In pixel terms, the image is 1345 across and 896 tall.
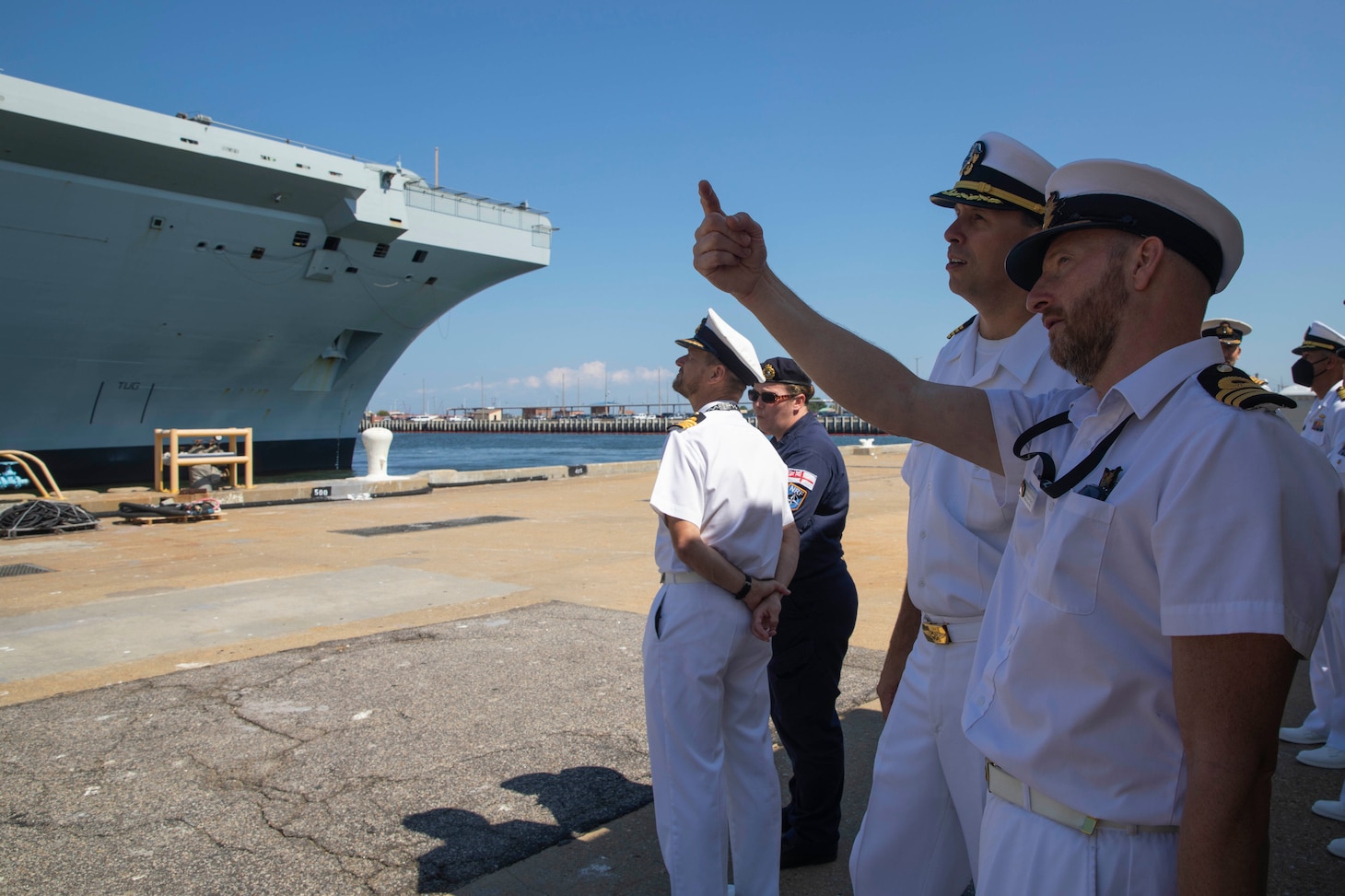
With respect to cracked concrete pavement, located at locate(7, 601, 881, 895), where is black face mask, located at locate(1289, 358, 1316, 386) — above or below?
above

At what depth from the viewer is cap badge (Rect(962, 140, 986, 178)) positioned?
2119mm

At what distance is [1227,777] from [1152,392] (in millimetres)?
528

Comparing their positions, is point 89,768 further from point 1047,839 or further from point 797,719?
point 1047,839

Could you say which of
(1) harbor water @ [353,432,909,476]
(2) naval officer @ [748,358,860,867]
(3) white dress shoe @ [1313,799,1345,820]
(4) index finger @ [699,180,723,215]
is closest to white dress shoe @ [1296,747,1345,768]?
(3) white dress shoe @ [1313,799,1345,820]

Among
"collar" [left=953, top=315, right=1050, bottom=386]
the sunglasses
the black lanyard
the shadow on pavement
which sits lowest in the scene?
the shadow on pavement

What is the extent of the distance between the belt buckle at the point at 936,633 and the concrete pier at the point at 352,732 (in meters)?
1.13

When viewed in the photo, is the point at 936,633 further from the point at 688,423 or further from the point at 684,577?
the point at 688,423

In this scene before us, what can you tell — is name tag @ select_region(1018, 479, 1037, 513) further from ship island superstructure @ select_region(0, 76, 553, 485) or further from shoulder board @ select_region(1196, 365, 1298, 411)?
ship island superstructure @ select_region(0, 76, 553, 485)

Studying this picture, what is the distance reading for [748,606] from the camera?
2.56m

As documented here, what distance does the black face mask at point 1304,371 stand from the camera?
4.60 metres

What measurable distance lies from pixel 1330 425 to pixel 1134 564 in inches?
166

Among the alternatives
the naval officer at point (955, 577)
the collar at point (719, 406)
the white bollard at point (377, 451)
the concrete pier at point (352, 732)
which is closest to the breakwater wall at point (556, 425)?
the white bollard at point (377, 451)

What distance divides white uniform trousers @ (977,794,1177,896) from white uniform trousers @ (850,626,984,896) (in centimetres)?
56

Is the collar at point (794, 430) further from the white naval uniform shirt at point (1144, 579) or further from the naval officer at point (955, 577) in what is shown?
the white naval uniform shirt at point (1144, 579)
